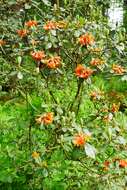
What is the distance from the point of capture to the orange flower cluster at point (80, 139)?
2.91 metres

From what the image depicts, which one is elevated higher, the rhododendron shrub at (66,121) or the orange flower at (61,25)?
the orange flower at (61,25)

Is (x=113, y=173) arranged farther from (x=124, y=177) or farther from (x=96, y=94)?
(x=96, y=94)

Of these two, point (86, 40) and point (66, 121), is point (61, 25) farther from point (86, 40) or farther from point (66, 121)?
point (66, 121)

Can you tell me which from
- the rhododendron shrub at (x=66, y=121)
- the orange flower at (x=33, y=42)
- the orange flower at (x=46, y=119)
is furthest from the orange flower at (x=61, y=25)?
the orange flower at (x=46, y=119)

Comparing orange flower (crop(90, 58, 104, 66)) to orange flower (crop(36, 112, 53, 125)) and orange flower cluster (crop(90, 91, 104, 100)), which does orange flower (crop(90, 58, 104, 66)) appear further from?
orange flower (crop(36, 112, 53, 125))

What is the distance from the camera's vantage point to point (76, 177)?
3691 millimetres

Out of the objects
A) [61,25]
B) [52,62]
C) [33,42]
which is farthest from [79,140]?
[61,25]

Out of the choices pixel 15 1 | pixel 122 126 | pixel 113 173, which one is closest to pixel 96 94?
pixel 122 126

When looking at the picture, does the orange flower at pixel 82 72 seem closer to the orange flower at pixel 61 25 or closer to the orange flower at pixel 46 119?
the orange flower at pixel 46 119

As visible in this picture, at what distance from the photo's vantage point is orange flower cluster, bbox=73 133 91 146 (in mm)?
2914

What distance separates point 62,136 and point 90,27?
105cm

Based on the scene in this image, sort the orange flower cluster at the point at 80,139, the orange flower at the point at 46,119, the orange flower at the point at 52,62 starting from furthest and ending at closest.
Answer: the orange flower at the point at 52,62 < the orange flower at the point at 46,119 < the orange flower cluster at the point at 80,139

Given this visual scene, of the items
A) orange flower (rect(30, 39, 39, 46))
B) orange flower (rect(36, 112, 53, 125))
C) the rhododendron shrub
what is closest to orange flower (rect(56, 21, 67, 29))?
the rhododendron shrub

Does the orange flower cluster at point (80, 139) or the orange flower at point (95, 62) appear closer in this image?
the orange flower cluster at point (80, 139)
